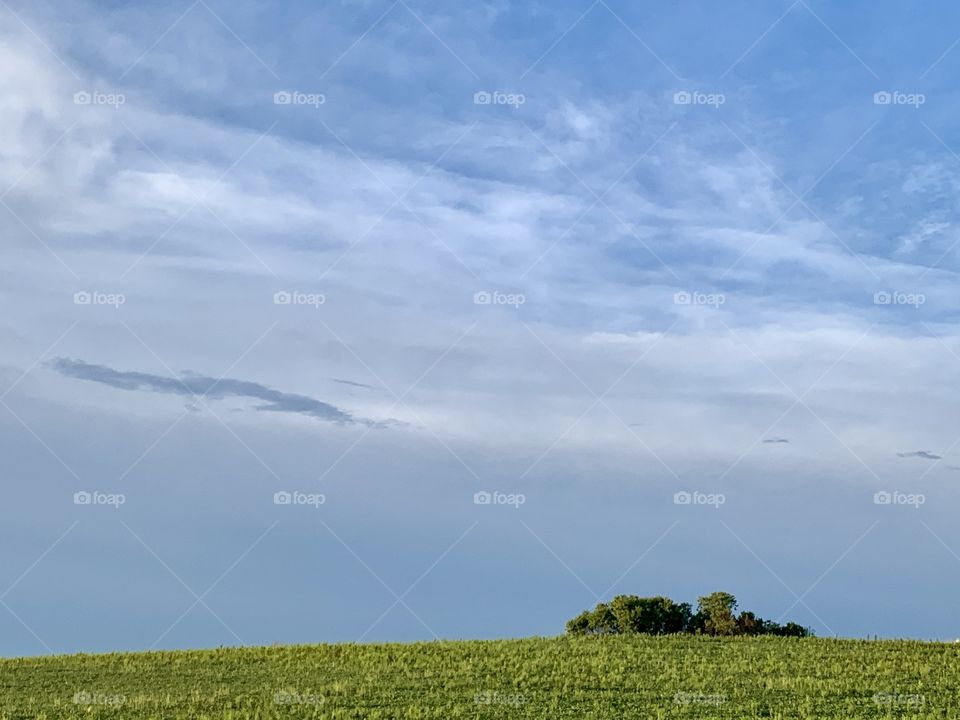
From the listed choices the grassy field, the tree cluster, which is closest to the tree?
the tree cluster

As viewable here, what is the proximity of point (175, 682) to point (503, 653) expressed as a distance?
9779mm

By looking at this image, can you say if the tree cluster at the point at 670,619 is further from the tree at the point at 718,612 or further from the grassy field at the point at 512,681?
the grassy field at the point at 512,681

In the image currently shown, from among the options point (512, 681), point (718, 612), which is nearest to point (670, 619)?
point (718, 612)

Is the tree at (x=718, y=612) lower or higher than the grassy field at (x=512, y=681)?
higher

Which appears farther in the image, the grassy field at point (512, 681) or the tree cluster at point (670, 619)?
the tree cluster at point (670, 619)

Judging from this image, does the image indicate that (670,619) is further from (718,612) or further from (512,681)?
(512,681)

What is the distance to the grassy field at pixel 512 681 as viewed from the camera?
77.3ft

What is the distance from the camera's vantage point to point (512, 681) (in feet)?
88.9

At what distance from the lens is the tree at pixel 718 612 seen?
4184cm

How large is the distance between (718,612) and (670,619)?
89.7 inches

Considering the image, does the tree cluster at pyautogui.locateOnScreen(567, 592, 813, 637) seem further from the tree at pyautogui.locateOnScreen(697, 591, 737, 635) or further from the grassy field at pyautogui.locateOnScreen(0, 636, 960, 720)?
the grassy field at pyautogui.locateOnScreen(0, 636, 960, 720)

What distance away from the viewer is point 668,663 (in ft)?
99.2

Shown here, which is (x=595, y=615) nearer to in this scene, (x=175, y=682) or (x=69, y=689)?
(x=175, y=682)

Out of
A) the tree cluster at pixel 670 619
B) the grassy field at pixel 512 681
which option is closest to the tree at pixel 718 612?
the tree cluster at pixel 670 619
